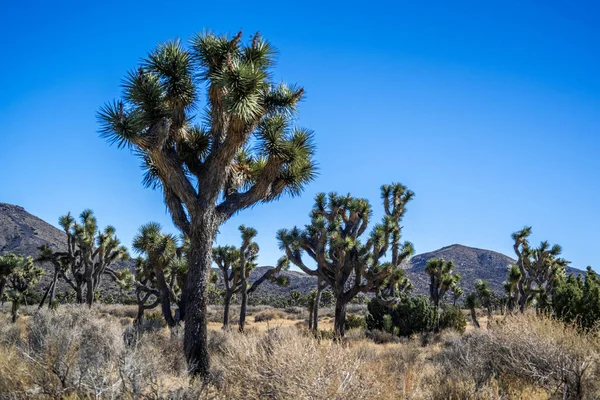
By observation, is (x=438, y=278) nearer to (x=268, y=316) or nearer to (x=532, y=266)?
(x=532, y=266)

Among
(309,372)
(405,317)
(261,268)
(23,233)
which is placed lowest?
(405,317)

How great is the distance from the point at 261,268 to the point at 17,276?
66.2 m

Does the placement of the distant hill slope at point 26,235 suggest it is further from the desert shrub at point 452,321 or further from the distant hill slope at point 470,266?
the distant hill slope at point 470,266

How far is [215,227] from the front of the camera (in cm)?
999

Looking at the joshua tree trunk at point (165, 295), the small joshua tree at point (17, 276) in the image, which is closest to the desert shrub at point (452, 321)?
the joshua tree trunk at point (165, 295)

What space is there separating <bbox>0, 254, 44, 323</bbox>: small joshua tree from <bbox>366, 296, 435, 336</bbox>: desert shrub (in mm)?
18614

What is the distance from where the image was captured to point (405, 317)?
2388 centimetres

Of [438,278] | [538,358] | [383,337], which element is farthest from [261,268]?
[538,358]

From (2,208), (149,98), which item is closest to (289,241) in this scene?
(149,98)

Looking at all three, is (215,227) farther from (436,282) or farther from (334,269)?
(436,282)

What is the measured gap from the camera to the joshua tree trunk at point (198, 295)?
9266 millimetres

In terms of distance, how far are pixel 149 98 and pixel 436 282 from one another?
21027 millimetres

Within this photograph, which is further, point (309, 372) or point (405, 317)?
point (405, 317)

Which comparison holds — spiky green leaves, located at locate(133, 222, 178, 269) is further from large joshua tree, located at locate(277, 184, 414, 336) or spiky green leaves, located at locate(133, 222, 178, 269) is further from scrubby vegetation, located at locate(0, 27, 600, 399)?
large joshua tree, located at locate(277, 184, 414, 336)
